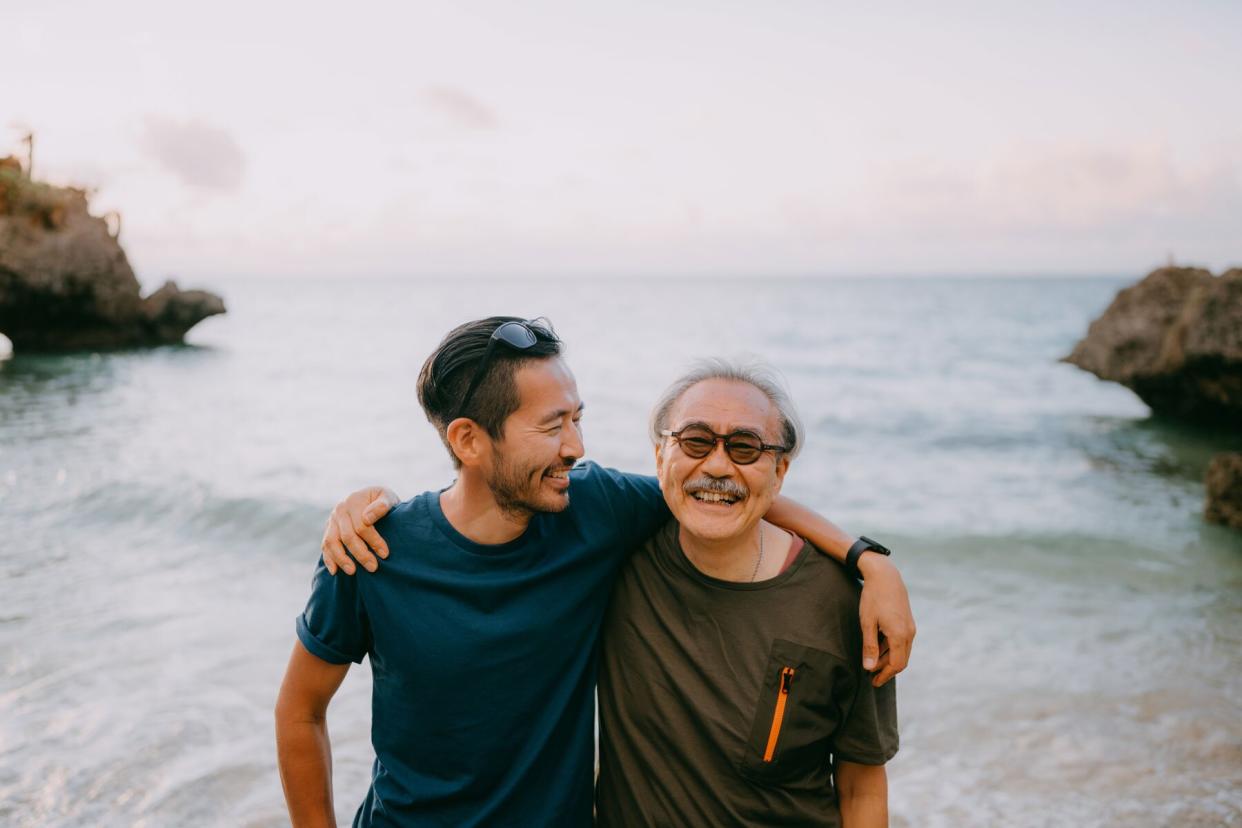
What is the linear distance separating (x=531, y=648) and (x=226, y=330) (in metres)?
56.6

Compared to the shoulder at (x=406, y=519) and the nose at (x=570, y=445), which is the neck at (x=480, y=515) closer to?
the shoulder at (x=406, y=519)

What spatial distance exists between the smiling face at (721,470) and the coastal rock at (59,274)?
31.6 meters

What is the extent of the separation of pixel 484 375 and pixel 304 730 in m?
1.23

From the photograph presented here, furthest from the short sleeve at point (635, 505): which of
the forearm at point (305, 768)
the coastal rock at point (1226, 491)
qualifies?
the coastal rock at point (1226, 491)

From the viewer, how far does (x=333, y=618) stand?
265 cm

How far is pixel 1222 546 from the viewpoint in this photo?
10.1 meters

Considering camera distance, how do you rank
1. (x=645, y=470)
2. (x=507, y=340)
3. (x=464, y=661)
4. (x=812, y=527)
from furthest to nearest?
(x=645, y=470), (x=812, y=527), (x=507, y=340), (x=464, y=661)

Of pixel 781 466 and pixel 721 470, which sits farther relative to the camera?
pixel 781 466

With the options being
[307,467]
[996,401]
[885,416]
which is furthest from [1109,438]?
[307,467]

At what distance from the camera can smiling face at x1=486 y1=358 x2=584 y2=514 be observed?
2768 millimetres

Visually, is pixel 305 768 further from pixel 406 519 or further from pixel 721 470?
pixel 721 470

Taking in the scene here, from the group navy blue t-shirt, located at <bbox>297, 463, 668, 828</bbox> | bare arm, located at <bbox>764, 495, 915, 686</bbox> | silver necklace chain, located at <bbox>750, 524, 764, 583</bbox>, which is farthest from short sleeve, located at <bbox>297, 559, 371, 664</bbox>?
bare arm, located at <bbox>764, 495, 915, 686</bbox>

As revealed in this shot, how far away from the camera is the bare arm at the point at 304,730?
8.88 ft

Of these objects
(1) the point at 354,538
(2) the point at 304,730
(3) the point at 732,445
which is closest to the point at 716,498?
(3) the point at 732,445
